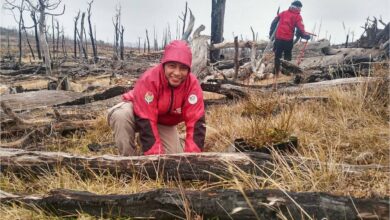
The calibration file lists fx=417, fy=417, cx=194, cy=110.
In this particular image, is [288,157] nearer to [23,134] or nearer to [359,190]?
[359,190]

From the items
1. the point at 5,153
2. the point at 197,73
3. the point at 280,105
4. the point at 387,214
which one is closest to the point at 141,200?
the point at 387,214

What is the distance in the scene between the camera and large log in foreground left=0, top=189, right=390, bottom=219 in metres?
2.03

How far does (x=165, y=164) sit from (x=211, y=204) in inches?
32.3

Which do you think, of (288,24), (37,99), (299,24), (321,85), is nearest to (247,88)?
(321,85)

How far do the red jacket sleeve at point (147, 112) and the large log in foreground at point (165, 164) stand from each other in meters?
0.41

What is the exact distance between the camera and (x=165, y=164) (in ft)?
10.0

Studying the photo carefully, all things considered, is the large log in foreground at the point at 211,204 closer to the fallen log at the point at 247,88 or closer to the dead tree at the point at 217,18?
the fallen log at the point at 247,88

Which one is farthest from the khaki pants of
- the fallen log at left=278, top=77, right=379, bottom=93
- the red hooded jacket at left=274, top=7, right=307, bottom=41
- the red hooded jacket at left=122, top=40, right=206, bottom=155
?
the red hooded jacket at left=274, top=7, right=307, bottom=41

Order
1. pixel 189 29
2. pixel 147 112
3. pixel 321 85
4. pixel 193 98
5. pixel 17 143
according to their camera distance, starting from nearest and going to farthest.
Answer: pixel 147 112
pixel 193 98
pixel 17 143
pixel 321 85
pixel 189 29

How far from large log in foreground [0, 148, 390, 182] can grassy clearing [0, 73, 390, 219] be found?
0.19ft

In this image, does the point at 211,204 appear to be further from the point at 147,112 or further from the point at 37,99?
the point at 37,99

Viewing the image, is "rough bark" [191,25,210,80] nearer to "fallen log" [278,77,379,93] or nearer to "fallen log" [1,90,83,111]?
"fallen log" [278,77,379,93]

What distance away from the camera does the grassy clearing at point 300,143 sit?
8.49ft

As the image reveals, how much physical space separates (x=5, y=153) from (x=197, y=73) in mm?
4699
